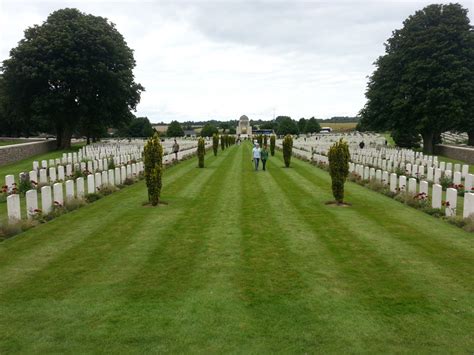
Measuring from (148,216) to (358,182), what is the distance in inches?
440

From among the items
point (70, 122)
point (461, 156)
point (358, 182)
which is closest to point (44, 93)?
point (70, 122)

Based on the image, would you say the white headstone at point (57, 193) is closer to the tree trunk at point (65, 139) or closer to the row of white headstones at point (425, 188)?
the row of white headstones at point (425, 188)

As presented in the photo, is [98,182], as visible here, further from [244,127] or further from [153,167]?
[244,127]

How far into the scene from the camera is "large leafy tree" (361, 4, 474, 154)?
3675cm

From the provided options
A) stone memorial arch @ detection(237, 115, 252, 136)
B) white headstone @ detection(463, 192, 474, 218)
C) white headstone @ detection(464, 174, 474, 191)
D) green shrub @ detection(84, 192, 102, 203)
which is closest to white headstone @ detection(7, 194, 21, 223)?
green shrub @ detection(84, 192, 102, 203)

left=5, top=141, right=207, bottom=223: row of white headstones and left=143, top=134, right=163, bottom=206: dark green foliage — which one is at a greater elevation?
left=143, top=134, right=163, bottom=206: dark green foliage

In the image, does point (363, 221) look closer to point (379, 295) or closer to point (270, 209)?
point (270, 209)

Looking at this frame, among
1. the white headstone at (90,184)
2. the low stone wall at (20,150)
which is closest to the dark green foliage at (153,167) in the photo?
the white headstone at (90,184)

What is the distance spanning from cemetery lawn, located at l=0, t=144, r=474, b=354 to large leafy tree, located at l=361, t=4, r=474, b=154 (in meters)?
28.7

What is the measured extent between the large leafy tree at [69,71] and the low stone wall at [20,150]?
3301 mm

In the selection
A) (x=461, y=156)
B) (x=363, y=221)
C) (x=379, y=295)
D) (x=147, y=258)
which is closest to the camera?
(x=379, y=295)

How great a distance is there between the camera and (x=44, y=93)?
41.3 metres

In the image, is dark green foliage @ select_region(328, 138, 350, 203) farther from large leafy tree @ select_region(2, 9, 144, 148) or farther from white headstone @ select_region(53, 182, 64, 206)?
large leafy tree @ select_region(2, 9, 144, 148)

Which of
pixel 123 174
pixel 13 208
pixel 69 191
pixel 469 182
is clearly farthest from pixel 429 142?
pixel 13 208
